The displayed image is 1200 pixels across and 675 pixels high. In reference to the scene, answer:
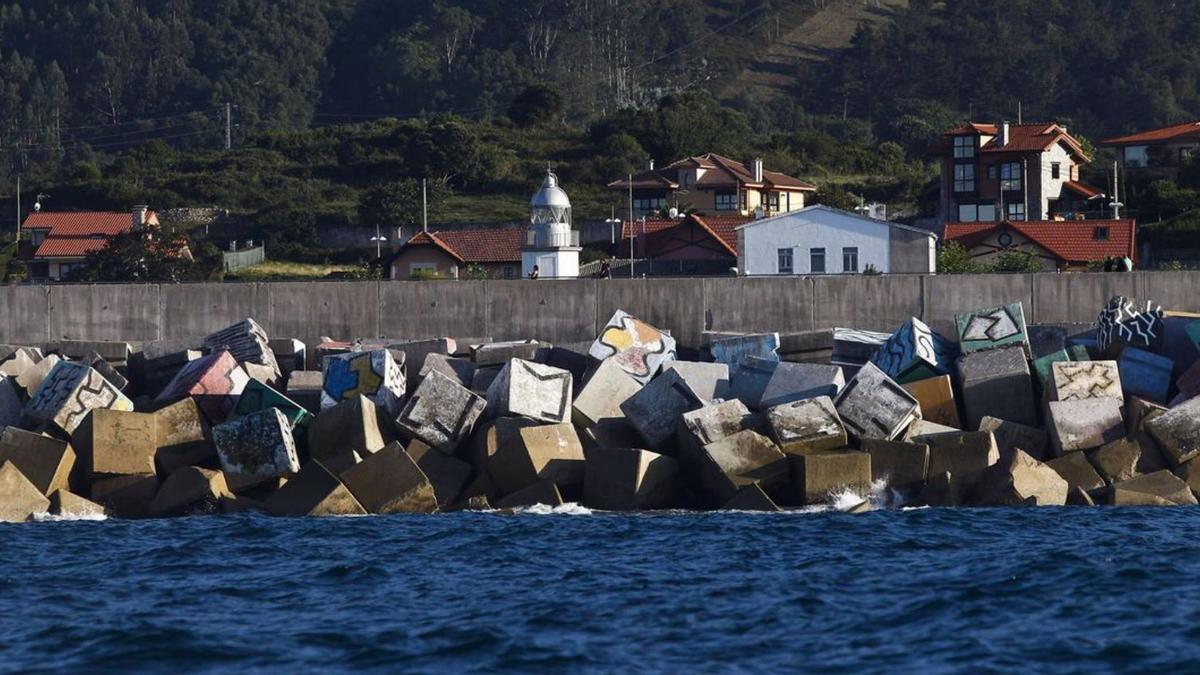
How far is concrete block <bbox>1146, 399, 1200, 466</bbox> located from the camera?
19453mm

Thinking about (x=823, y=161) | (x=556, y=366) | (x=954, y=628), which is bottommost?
(x=954, y=628)

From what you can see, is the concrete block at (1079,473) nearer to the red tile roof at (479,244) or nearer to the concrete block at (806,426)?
the concrete block at (806,426)

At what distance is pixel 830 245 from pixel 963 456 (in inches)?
1117

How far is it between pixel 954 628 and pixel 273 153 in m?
83.5

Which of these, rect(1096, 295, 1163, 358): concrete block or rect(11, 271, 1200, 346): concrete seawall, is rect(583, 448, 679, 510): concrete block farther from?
rect(11, 271, 1200, 346): concrete seawall

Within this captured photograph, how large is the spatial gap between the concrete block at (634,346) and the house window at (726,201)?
4910cm

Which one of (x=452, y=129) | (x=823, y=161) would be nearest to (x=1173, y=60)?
(x=823, y=161)

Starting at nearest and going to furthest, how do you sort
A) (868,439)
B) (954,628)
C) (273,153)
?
(954,628), (868,439), (273,153)

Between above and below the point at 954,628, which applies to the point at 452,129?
above

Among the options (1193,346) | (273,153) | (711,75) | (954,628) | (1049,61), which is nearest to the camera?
(954,628)

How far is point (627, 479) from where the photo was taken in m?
19.3

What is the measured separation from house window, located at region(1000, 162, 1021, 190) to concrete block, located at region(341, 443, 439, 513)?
5579cm

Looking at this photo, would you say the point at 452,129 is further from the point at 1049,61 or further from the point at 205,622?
the point at 205,622

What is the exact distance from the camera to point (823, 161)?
89.1 meters
